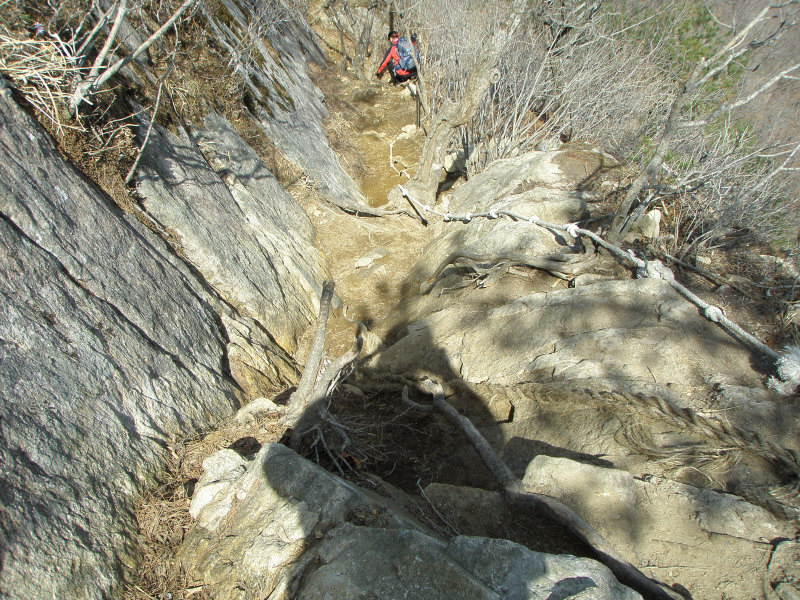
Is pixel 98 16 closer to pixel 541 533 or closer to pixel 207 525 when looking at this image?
pixel 207 525

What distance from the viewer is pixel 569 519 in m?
2.33

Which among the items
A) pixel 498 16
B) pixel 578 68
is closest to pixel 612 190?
pixel 578 68

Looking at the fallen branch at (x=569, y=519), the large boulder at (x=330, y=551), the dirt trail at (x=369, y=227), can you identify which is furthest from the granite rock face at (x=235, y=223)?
the fallen branch at (x=569, y=519)

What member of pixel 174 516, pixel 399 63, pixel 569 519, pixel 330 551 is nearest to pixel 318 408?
pixel 174 516

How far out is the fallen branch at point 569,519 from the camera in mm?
2070

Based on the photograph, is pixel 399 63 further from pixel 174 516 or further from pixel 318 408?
pixel 174 516

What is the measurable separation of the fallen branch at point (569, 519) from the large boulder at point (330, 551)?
41 cm

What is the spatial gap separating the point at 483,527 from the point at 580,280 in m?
2.74

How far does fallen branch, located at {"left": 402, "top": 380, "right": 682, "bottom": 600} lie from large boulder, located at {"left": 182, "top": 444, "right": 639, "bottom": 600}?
41cm

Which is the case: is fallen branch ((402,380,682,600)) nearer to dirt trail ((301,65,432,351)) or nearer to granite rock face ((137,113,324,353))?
granite rock face ((137,113,324,353))

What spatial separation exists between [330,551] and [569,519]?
3.99 feet

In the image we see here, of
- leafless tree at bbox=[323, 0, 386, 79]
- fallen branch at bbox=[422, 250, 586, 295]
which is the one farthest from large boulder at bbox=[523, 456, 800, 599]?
leafless tree at bbox=[323, 0, 386, 79]

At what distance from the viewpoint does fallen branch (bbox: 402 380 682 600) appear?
2070 mm

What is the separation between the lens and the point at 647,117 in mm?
8086
